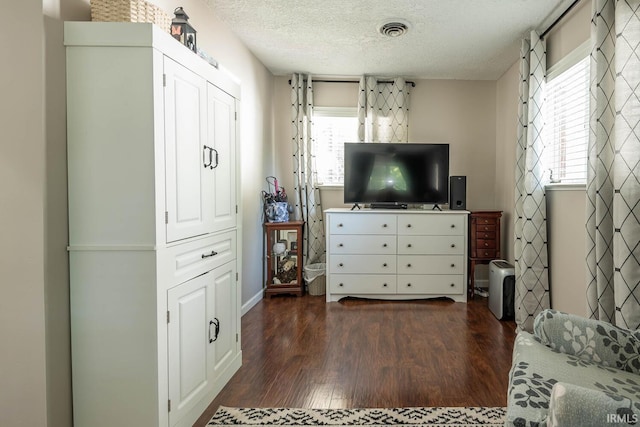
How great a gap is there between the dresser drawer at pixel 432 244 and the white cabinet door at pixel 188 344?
91.4 inches

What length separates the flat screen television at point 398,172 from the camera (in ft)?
12.5

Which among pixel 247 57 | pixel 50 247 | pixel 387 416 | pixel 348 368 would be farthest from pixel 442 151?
pixel 50 247

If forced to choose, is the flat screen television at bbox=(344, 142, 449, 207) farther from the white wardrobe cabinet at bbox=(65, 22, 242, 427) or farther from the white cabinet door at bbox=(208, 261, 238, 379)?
the white wardrobe cabinet at bbox=(65, 22, 242, 427)

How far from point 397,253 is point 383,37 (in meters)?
2.09

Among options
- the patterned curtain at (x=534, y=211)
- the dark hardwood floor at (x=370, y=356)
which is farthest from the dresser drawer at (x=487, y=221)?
the dark hardwood floor at (x=370, y=356)

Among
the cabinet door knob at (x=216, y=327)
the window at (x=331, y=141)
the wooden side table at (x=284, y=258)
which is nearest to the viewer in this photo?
the cabinet door knob at (x=216, y=327)

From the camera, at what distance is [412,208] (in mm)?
3994

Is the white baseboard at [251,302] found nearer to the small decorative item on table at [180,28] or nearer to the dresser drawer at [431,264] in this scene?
the dresser drawer at [431,264]

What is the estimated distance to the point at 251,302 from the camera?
11.4 ft

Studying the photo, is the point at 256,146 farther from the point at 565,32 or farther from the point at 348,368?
the point at 565,32

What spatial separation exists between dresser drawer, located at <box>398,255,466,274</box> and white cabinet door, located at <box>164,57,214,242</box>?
7.82 ft

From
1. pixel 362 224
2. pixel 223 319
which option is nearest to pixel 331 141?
pixel 362 224

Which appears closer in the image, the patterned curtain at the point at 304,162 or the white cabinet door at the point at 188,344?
the white cabinet door at the point at 188,344

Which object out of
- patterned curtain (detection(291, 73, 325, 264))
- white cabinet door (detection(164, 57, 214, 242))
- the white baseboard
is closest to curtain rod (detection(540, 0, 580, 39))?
patterned curtain (detection(291, 73, 325, 264))
